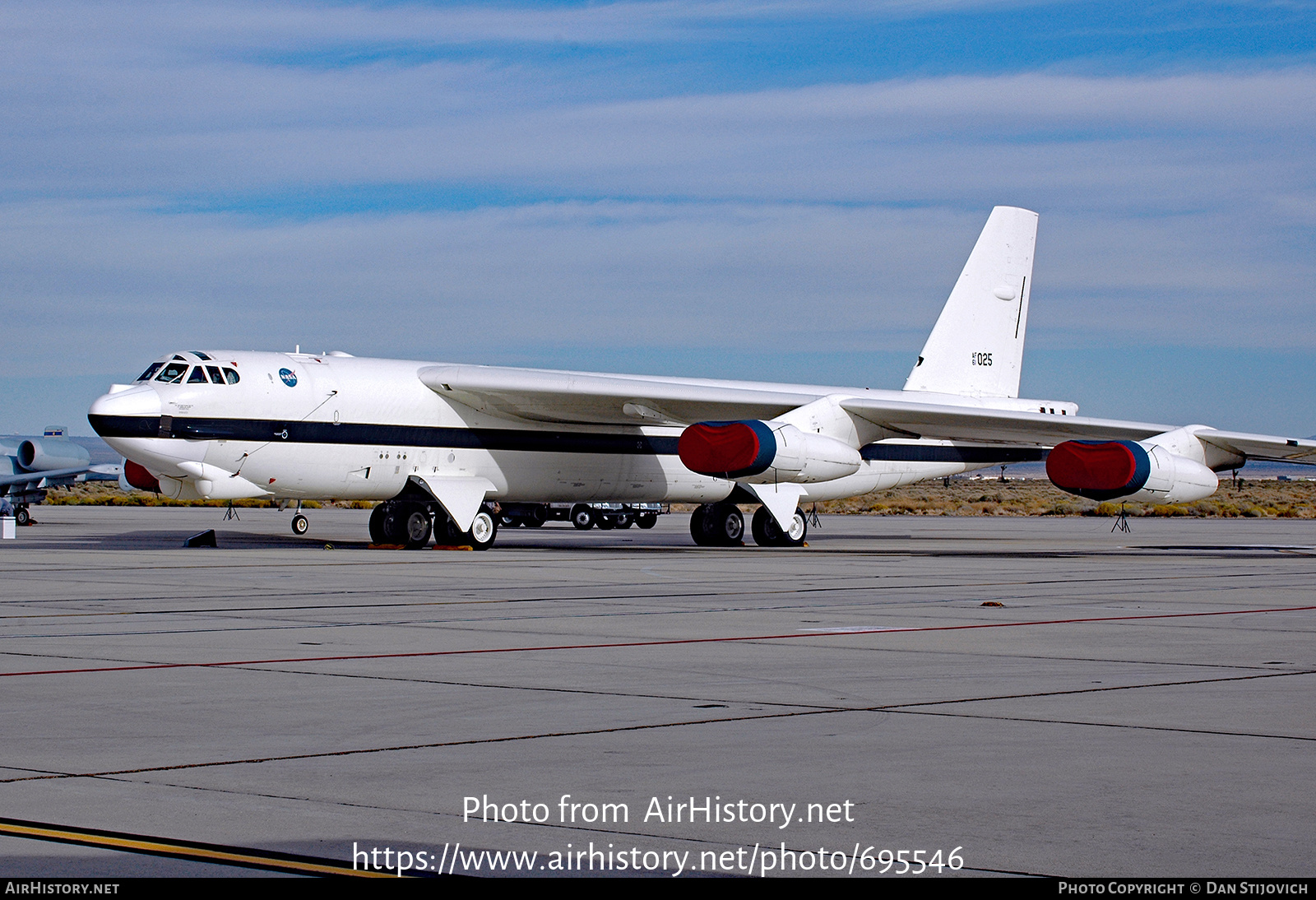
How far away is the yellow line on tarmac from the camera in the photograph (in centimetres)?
450

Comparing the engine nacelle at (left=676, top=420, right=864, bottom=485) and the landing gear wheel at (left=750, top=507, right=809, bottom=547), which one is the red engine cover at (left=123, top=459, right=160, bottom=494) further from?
the landing gear wheel at (left=750, top=507, right=809, bottom=547)

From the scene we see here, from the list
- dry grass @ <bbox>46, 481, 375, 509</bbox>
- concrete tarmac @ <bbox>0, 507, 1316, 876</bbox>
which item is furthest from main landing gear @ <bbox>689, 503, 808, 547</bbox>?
dry grass @ <bbox>46, 481, 375, 509</bbox>

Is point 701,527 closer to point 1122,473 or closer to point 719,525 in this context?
point 719,525

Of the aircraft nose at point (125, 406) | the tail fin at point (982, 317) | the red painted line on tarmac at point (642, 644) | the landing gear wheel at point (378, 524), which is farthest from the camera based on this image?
the tail fin at point (982, 317)

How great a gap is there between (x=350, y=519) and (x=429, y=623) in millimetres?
38835

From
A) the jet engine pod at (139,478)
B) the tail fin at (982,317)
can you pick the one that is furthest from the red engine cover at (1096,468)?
the jet engine pod at (139,478)

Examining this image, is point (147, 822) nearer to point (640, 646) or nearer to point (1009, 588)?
point (640, 646)

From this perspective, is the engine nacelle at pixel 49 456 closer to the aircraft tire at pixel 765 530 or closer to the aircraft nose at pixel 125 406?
the aircraft nose at pixel 125 406

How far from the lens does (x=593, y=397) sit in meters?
25.2

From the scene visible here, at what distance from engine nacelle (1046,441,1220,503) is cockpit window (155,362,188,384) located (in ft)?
46.1

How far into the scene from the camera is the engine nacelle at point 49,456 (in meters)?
46.9

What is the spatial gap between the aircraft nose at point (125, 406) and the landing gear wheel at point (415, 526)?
489cm

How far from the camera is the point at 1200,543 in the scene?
32219 millimetres
